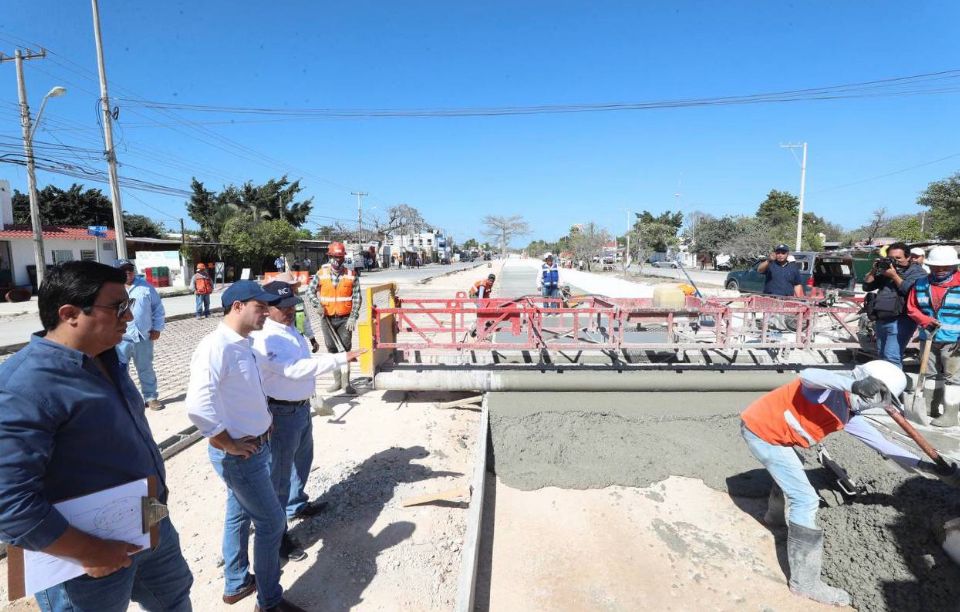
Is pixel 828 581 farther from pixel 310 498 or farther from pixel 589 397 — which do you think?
pixel 310 498

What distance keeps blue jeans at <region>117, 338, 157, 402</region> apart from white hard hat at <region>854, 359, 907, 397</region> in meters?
6.10

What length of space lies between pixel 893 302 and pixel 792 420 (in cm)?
323

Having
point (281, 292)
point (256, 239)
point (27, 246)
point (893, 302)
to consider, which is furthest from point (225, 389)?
point (256, 239)

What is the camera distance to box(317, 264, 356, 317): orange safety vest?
5.69 metres

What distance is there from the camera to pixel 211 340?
2156 mm

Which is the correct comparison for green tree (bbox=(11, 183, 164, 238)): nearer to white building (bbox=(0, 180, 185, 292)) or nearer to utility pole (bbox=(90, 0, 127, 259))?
white building (bbox=(0, 180, 185, 292))

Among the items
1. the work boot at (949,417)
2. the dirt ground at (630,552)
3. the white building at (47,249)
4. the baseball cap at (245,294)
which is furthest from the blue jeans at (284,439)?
the white building at (47,249)

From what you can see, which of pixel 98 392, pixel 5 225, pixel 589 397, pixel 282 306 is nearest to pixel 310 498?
pixel 282 306

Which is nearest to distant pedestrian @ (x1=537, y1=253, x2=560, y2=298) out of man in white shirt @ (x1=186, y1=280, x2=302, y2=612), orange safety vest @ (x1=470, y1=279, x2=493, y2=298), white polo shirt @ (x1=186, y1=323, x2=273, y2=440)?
orange safety vest @ (x1=470, y1=279, x2=493, y2=298)

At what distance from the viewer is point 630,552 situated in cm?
332

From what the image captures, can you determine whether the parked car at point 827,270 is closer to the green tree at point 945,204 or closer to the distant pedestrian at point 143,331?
the distant pedestrian at point 143,331

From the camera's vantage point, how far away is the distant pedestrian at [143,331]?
5.08 meters

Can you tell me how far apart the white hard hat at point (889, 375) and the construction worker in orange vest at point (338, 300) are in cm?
469

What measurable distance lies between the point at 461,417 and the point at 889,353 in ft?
15.0
